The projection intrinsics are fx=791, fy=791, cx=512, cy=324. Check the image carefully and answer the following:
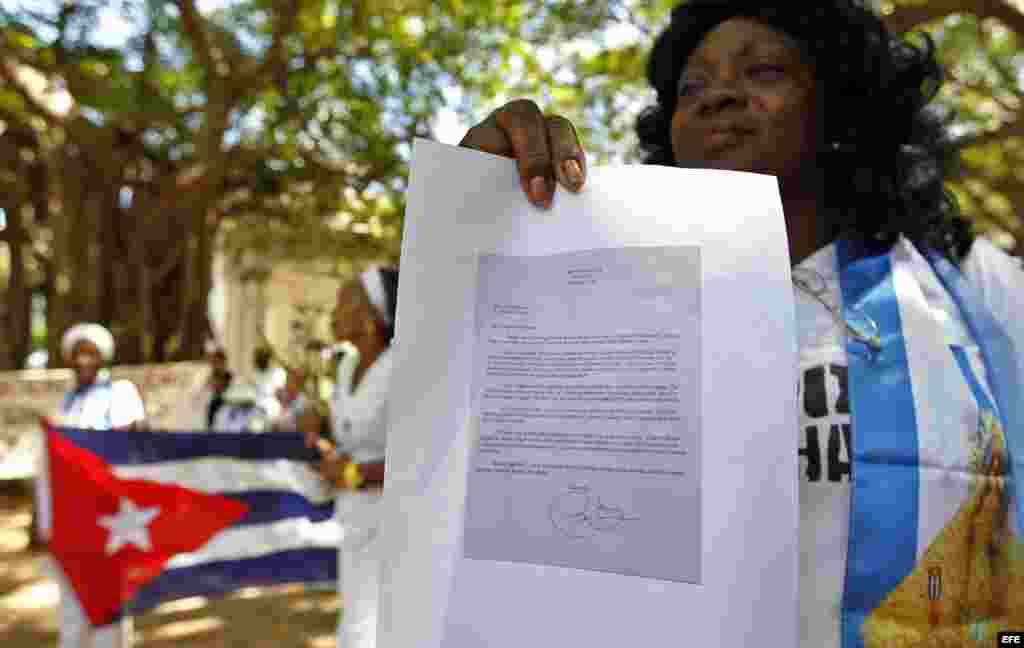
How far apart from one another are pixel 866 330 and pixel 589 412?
417mm

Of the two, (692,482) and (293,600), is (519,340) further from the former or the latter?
(293,600)

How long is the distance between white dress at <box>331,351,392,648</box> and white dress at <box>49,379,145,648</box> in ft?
3.76

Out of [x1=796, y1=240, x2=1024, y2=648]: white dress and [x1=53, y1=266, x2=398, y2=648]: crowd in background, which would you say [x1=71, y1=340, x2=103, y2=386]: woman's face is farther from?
[x1=796, y1=240, x2=1024, y2=648]: white dress

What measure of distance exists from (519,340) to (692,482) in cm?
23

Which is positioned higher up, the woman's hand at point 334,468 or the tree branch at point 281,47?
the tree branch at point 281,47

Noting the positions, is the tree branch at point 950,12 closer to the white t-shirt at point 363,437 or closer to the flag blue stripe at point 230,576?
the white t-shirt at point 363,437

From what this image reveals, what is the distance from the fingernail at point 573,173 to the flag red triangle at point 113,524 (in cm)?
323

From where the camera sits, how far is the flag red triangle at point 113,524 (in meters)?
3.46

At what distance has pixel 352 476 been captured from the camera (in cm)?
325

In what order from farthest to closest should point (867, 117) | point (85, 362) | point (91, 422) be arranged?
point (85, 362) → point (91, 422) → point (867, 117)

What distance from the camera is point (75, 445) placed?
142 inches
